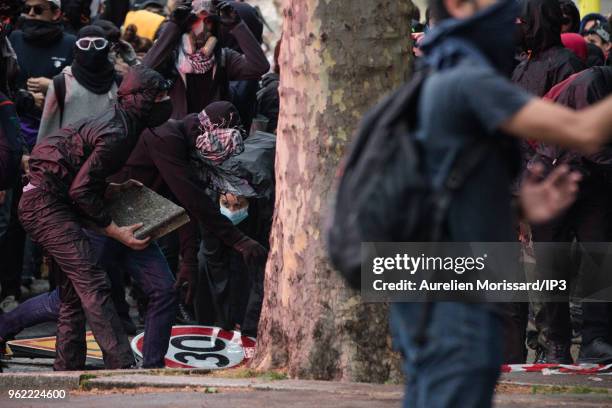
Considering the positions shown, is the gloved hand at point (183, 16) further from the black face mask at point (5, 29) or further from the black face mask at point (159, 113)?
the black face mask at point (159, 113)

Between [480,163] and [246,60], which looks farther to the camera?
[246,60]

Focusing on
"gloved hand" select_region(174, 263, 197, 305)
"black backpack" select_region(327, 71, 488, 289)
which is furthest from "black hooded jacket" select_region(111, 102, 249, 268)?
"black backpack" select_region(327, 71, 488, 289)

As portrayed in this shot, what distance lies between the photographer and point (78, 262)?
27.1 ft

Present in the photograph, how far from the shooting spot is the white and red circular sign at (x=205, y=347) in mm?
A: 9227

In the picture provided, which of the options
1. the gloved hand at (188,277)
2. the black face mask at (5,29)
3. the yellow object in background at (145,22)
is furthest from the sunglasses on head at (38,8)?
the gloved hand at (188,277)

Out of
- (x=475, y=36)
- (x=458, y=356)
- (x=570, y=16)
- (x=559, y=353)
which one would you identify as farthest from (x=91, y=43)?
(x=458, y=356)

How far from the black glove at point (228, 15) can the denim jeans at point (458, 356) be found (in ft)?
22.7

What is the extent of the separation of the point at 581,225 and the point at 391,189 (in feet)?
16.3

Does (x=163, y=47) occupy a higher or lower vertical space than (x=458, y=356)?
higher

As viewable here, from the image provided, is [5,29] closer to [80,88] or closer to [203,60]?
[80,88]

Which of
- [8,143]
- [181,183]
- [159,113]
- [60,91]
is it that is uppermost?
[60,91]

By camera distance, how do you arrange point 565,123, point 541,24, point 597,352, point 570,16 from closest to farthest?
point 565,123
point 597,352
point 541,24
point 570,16

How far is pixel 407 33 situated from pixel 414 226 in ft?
11.9

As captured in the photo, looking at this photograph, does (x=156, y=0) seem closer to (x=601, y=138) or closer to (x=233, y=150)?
(x=233, y=150)
